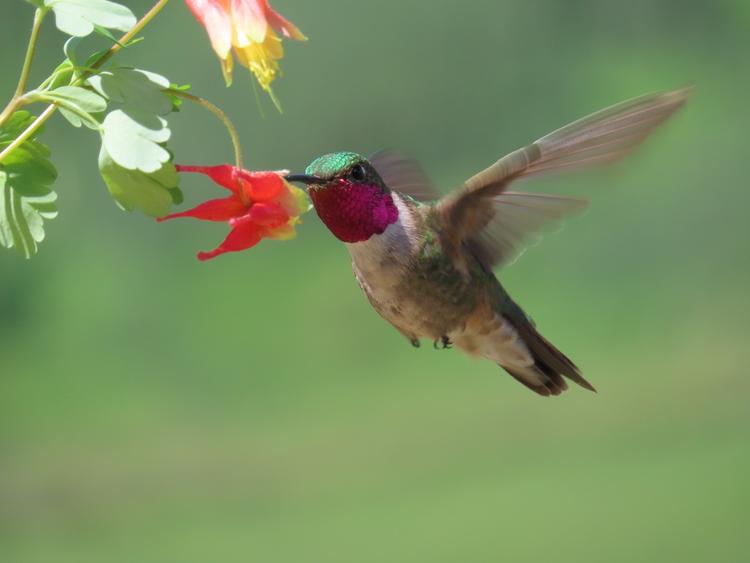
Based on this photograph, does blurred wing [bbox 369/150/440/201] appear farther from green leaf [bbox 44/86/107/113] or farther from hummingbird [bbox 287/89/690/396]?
green leaf [bbox 44/86/107/113]

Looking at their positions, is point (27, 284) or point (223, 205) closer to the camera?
point (223, 205)

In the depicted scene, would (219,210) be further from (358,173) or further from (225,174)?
(358,173)

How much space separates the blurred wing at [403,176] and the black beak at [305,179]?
0.23 metres


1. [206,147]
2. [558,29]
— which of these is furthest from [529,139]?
[206,147]

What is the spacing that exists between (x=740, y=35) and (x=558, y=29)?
22.4 inches

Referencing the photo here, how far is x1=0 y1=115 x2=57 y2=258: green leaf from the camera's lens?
47cm

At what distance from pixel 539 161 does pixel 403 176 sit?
184mm

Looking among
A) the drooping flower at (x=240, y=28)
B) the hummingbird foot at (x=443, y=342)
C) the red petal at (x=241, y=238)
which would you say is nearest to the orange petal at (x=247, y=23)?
the drooping flower at (x=240, y=28)

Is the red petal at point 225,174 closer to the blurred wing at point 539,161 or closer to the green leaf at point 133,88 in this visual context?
the green leaf at point 133,88

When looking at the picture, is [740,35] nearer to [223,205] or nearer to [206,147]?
[206,147]

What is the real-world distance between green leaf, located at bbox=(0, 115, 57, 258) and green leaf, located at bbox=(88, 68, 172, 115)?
0.18 ft

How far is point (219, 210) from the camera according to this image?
528 millimetres

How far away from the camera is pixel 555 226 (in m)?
0.75

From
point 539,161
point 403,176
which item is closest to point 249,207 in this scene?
point 539,161
